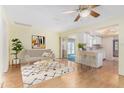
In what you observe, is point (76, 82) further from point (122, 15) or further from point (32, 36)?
point (32, 36)

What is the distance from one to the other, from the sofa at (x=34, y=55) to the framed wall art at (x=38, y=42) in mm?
369

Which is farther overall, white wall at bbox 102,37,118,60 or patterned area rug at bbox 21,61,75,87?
white wall at bbox 102,37,118,60

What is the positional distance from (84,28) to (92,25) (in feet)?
1.96

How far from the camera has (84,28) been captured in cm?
546

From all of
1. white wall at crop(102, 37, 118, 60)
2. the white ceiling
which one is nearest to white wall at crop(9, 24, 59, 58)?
the white ceiling

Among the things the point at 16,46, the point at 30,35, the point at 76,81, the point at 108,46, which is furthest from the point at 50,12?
the point at 108,46

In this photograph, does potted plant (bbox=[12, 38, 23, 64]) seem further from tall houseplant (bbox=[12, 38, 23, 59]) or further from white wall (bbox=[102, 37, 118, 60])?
white wall (bbox=[102, 37, 118, 60])

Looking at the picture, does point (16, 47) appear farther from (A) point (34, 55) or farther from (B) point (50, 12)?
(B) point (50, 12)

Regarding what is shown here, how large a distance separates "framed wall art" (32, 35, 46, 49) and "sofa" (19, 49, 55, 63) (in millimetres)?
369

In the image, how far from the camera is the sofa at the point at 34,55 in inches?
229

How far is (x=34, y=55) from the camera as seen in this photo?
6305 mm

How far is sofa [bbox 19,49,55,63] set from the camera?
5820 millimetres

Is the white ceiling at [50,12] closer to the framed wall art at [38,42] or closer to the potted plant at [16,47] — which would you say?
the potted plant at [16,47]

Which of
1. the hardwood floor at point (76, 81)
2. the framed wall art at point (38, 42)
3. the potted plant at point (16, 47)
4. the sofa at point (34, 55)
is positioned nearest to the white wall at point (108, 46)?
the sofa at point (34, 55)
